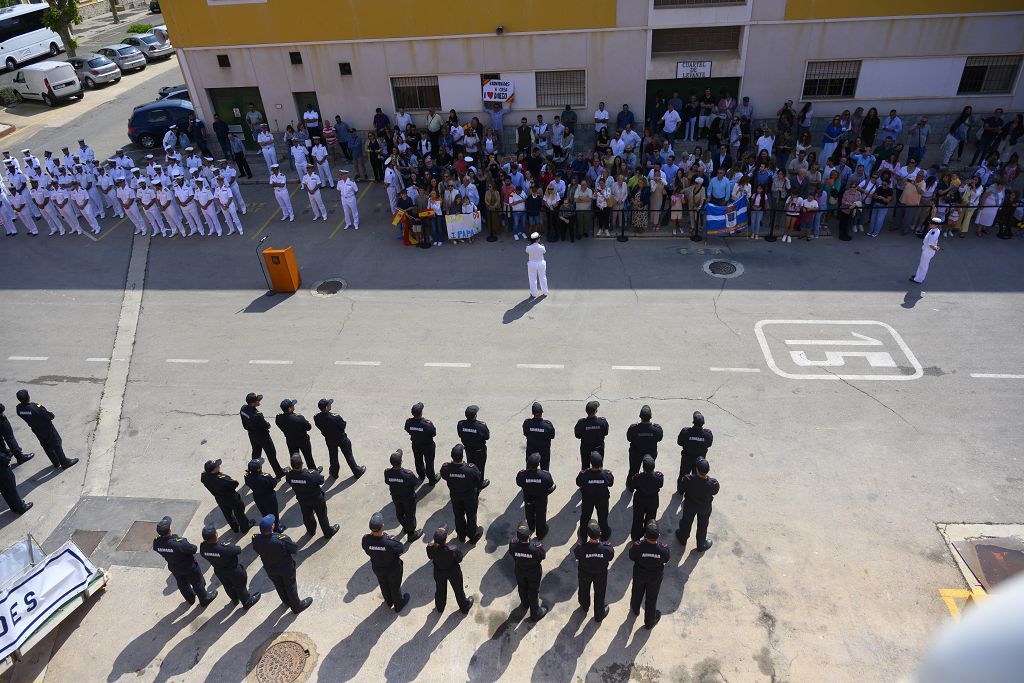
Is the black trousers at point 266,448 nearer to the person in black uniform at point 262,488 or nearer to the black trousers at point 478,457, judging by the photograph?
the person in black uniform at point 262,488

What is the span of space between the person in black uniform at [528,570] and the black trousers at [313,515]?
2802 mm

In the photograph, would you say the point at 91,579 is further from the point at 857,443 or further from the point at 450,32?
the point at 450,32

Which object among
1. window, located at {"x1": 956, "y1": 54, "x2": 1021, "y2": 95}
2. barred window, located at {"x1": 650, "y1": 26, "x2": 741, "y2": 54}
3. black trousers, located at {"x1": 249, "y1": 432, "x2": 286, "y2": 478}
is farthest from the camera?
barred window, located at {"x1": 650, "y1": 26, "x2": 741, "y2": 54}

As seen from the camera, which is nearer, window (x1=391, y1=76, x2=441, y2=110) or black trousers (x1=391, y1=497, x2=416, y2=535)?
black trousers (x1=391, y1=497, x2=416, y2=535)

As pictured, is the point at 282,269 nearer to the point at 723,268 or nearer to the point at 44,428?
the point at 44,428

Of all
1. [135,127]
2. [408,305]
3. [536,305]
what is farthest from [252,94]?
[536,305]

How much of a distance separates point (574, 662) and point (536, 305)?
26.4 feet

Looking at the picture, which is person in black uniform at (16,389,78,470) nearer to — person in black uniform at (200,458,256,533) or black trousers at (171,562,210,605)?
person in black uniform at (200,458,256,533)

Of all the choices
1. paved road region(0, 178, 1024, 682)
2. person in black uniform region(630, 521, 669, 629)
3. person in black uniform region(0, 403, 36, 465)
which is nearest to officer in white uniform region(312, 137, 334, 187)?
paved road region(0, 178, 1024, 682)

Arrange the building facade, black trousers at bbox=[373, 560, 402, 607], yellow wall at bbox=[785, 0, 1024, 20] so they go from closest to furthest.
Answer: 1. black trousers at bbox=[373, 560, 402, 607]
2. yellow wall at bbox=[785, 0, 1024, 20]
3. the building facade

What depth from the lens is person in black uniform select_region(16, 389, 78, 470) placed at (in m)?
10.1

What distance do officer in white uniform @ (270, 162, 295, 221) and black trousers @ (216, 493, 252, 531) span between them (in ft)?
35.5

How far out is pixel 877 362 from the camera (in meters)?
11.9

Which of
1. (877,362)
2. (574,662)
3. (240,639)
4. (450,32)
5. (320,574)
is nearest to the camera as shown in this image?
(574,662)
